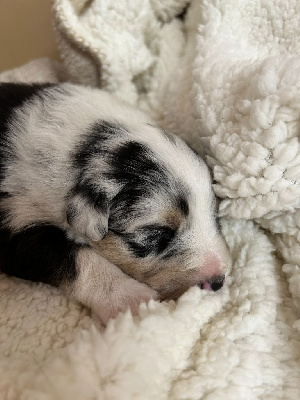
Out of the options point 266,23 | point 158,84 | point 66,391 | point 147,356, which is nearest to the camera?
point 66,391

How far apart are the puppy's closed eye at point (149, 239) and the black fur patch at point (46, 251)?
22 cm

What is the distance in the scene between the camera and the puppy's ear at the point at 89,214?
1.44m

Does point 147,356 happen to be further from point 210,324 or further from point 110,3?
point 110,3

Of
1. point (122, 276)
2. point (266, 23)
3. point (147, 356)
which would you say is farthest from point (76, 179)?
point (266, 23)

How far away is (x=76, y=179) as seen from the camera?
1.54 metres

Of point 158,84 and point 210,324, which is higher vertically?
point 158,84

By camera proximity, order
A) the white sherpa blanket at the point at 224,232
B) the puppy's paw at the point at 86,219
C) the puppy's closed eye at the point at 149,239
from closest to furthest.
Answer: the white sherpa blanket at the point at 224,232 < the puppy's paw at the point at 86,219 < the puppy's closed eye at the point at 149,239

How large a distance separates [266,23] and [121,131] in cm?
108

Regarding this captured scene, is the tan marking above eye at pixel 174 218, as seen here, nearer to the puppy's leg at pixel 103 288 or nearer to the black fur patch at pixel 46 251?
the puppy's leg at pixel 103 288

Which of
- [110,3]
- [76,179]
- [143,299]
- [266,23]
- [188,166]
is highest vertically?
[266,23]

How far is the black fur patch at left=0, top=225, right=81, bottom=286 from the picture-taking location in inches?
63.3

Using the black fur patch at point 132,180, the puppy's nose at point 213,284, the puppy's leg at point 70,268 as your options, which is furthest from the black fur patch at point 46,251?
the puppy's nose at point 213,284

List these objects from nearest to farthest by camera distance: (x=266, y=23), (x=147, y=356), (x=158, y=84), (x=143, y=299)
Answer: (x=147, y=356)
(x=143, y=299)
(x=266, y=23)
(x=158, y=84)

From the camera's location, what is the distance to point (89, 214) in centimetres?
144
